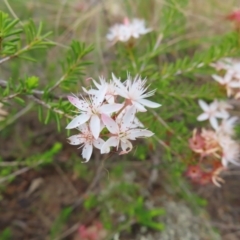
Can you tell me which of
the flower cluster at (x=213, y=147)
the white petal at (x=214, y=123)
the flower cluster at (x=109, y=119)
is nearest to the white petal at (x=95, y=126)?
the flower cluster at (x=109, y=119)

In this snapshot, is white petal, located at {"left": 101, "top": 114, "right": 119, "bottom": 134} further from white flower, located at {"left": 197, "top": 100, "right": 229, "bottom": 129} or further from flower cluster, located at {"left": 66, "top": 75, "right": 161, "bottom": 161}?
white flower, located at {"left": 197, "top": 100, "right": 229, "bottom": 129}

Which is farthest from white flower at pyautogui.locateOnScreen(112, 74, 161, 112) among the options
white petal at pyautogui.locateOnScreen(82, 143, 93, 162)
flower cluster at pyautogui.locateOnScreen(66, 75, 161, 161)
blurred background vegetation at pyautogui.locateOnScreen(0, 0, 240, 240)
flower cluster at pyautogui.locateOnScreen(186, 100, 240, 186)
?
blurred background vegetation at pyautogui.locateOnScreen(0, 0, 240, 240)

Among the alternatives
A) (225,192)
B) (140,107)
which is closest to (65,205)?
(225,192)

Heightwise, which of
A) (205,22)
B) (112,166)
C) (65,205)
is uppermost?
(205,22)

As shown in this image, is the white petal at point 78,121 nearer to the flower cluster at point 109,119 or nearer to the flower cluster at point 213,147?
the flower cluster at point 109,119

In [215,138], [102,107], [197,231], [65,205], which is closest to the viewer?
[102,107]

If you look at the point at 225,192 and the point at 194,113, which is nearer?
the point at 194,113

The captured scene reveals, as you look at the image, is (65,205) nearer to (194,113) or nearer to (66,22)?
Answer: (194,113)
